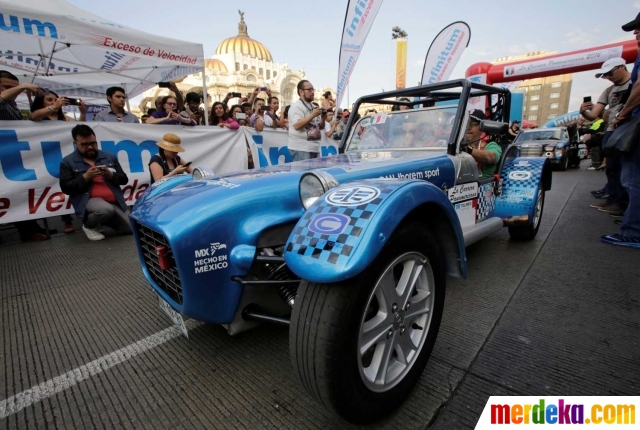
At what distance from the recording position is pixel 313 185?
1626 mm

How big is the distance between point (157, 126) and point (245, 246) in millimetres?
4831

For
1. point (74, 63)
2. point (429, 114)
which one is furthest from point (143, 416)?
point (74, 63)

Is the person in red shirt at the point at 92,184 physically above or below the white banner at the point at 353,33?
below

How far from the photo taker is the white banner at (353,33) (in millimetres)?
6285

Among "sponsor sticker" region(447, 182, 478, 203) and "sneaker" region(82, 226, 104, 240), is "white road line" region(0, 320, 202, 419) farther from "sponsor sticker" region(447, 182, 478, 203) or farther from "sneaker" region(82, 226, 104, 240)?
"sneaker" region(82, 226, 104, 240)

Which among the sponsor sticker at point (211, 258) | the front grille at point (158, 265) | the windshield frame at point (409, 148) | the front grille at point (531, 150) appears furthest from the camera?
the front grille at point (531, 150)

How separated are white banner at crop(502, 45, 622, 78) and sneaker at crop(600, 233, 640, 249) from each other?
12936 mm

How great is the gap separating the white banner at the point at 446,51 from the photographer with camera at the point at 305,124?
6408 millimetres

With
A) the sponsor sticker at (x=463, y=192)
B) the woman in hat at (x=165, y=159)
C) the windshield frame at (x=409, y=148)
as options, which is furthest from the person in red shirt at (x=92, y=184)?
the sponsor sticker at (x=463, y=192)

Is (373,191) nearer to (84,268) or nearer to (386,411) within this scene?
(386,411)

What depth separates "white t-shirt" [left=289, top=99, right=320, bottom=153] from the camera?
5.06 meters

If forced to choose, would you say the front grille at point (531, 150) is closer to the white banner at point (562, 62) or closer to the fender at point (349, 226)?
the white banner at point (562, 62)

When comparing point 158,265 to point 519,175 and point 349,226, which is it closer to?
point 349,226

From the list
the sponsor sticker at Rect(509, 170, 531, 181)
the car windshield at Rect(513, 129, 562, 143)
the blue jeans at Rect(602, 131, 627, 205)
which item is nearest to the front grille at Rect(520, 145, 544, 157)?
the car windshield at Rect(513, 129, 562, 143)
